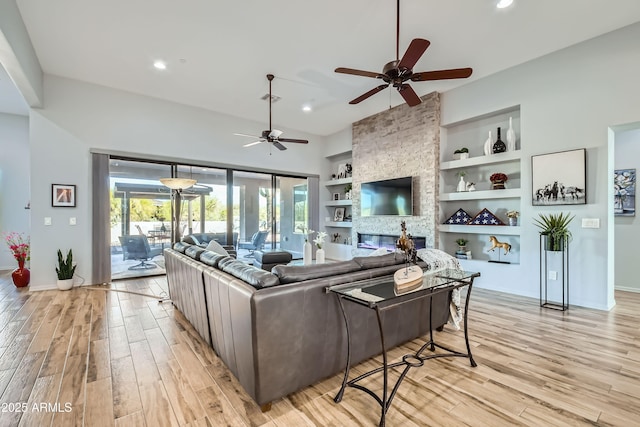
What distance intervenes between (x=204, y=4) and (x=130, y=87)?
2.98 meters

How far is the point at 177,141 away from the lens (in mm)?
5852

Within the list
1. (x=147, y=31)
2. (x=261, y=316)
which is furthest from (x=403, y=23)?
(x=261, y=316)

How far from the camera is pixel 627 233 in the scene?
15.1 feet

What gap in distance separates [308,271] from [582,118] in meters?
4.40

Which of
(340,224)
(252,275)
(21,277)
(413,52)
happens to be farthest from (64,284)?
(413,52)

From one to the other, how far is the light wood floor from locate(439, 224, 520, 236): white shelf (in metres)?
1.48

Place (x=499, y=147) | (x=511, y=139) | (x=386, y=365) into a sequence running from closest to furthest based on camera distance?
(x=386, y=365)
(x=511, y=139)
(x=499, y=147)

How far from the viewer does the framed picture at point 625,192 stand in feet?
15.0

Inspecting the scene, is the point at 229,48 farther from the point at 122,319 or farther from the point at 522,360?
the point at 522,360

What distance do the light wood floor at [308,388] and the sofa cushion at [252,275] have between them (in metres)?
0.80

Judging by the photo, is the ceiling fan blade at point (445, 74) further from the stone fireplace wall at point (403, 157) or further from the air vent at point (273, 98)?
the air vent at point (273, 98)

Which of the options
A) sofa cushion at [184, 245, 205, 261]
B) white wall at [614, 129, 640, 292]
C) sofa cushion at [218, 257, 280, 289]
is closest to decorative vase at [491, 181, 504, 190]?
white wall at [614, 129, 640, 292]

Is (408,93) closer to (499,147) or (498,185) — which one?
(499,147)

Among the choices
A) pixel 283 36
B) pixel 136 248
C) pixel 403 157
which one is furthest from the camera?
pixel 403 157
